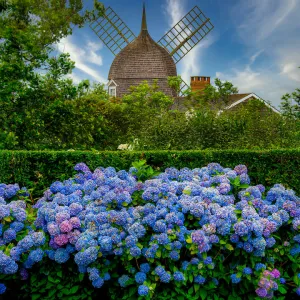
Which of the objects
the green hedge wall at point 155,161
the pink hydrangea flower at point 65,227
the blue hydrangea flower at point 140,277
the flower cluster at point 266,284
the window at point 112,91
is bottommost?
the flower cluster at point 266,284

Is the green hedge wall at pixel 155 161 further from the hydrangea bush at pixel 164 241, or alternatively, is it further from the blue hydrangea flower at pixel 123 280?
the blue hydrangea flower at pixel 123 280

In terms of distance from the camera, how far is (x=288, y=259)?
14.2 ft

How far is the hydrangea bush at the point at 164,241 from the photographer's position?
12.4ft

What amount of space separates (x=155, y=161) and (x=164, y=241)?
8.19 feet

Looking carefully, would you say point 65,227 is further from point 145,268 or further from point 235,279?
point 235,279

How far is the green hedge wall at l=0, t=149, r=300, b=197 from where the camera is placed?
5.97 meters

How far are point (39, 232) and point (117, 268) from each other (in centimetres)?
86

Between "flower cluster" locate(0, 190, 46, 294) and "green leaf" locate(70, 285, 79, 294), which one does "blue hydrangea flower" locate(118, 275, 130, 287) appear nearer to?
"green leaf" locate(70, 285, 79, 294)

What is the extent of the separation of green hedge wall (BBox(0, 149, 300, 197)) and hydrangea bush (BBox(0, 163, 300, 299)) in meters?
1.58

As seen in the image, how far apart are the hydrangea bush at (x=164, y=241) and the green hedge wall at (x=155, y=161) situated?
1575mm

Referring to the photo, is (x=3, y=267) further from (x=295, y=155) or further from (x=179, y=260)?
(x=295, y=155)

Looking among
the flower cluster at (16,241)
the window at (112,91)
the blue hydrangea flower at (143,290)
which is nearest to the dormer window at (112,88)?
the window at (112,91)

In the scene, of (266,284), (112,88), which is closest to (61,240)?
(266,284)

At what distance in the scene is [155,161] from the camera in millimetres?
6133
